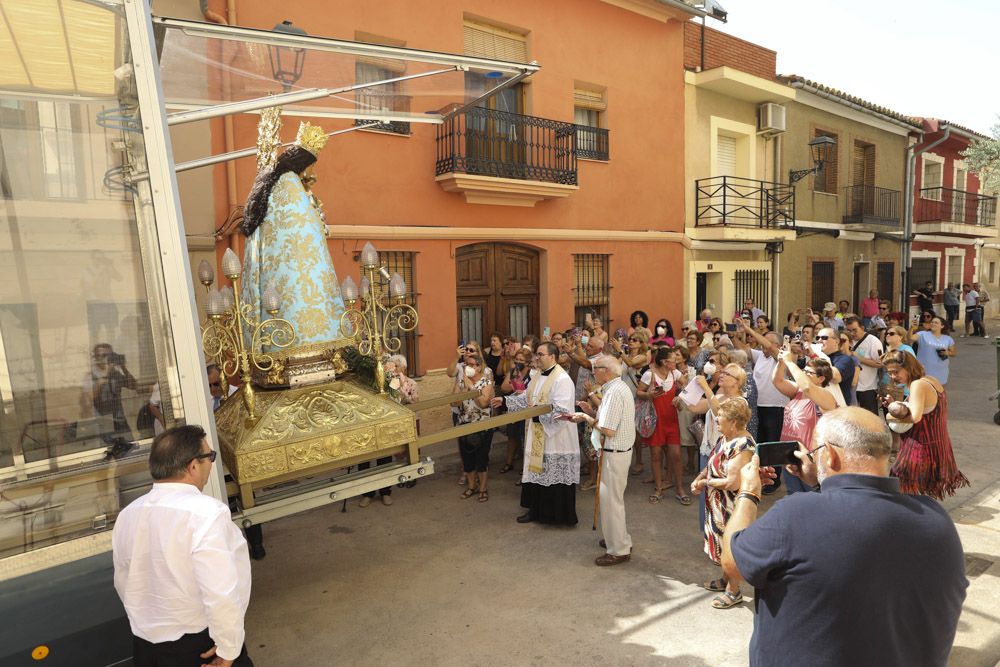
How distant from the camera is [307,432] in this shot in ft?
10.4

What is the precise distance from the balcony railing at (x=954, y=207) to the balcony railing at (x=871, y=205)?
8.02ft

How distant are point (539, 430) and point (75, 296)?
12.6 feet

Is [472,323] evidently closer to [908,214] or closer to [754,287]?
[754,287]

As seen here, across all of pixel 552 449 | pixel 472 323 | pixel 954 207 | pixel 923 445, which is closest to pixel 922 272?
pixel 954 207

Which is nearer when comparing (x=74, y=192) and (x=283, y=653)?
(x=74, y=192)

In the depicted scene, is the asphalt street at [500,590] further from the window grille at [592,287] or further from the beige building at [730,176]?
the beige building at [730,176]

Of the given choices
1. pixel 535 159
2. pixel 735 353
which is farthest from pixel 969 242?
pixel 735 353

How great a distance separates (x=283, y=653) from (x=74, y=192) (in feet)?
9.40

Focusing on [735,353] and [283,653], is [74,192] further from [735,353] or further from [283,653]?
[735,353]

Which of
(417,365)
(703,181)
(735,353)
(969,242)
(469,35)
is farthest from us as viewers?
(969,242)

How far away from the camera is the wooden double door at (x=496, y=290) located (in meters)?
9.55

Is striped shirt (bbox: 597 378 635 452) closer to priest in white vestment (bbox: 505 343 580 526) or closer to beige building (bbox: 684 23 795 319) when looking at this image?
priest in white vestment (bbox: 505 343 580 526)

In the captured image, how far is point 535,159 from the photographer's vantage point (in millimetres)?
9828

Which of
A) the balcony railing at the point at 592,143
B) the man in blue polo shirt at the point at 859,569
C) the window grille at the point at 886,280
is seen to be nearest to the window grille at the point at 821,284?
the window grille at the point at 886,280
